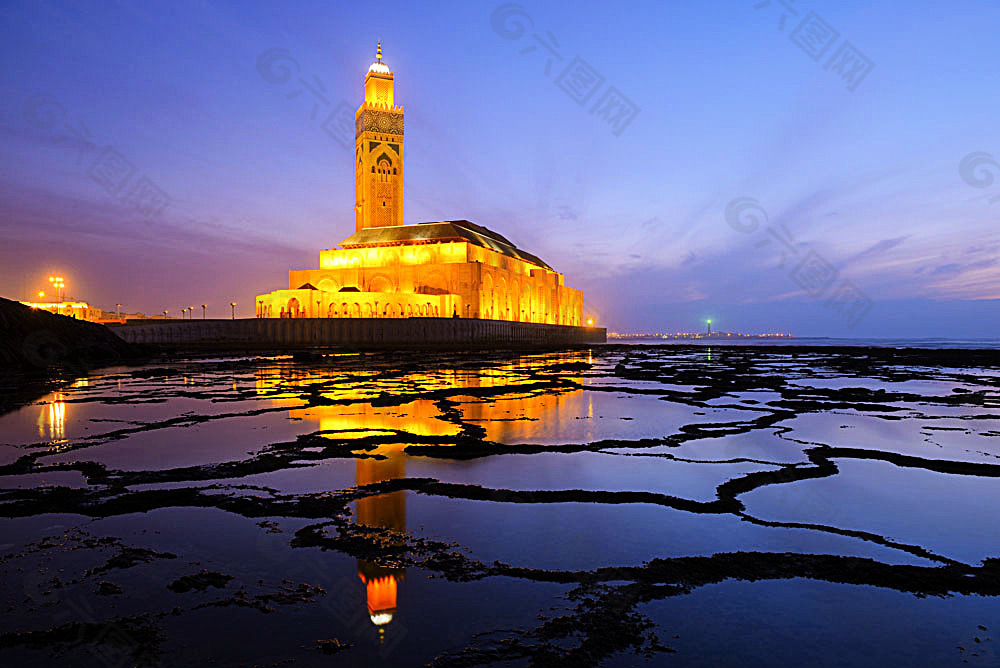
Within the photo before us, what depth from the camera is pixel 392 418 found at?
615cm

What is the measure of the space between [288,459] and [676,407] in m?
5.16

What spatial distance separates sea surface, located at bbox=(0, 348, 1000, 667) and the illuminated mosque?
4319 cm

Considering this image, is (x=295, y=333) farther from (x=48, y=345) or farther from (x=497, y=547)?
(x=497, y=547)

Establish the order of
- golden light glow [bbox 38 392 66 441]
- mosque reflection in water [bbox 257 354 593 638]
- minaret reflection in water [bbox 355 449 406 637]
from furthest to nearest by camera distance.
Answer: golden light glow [bbox 38 392 66 441]
mosque reflection in water [bbox 257 354 593 638]
minaret reflection in water [bbox 355 449 406 637]

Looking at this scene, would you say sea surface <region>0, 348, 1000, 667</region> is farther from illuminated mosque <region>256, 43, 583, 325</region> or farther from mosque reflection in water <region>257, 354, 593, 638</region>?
illuminated mosque <region>256, 43, 583, 325</region>

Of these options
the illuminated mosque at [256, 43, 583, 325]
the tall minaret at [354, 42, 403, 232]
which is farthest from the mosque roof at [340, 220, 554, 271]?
the tall minaret at [354, 42, 403, 232]

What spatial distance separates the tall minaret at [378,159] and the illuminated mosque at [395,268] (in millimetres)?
119

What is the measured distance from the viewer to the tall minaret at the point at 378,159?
2537 inches

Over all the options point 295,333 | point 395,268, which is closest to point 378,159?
point 395,268

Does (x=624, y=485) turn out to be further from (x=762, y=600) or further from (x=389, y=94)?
(x=389, y=94)

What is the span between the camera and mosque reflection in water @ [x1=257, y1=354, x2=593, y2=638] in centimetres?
210

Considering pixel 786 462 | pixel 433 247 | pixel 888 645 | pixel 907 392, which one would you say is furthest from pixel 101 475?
pixel 433 247

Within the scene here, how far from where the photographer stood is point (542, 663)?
1503mm

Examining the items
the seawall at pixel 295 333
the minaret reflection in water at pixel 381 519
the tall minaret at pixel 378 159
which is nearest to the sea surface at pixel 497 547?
the minaret reflection in water at pixel 381 519
